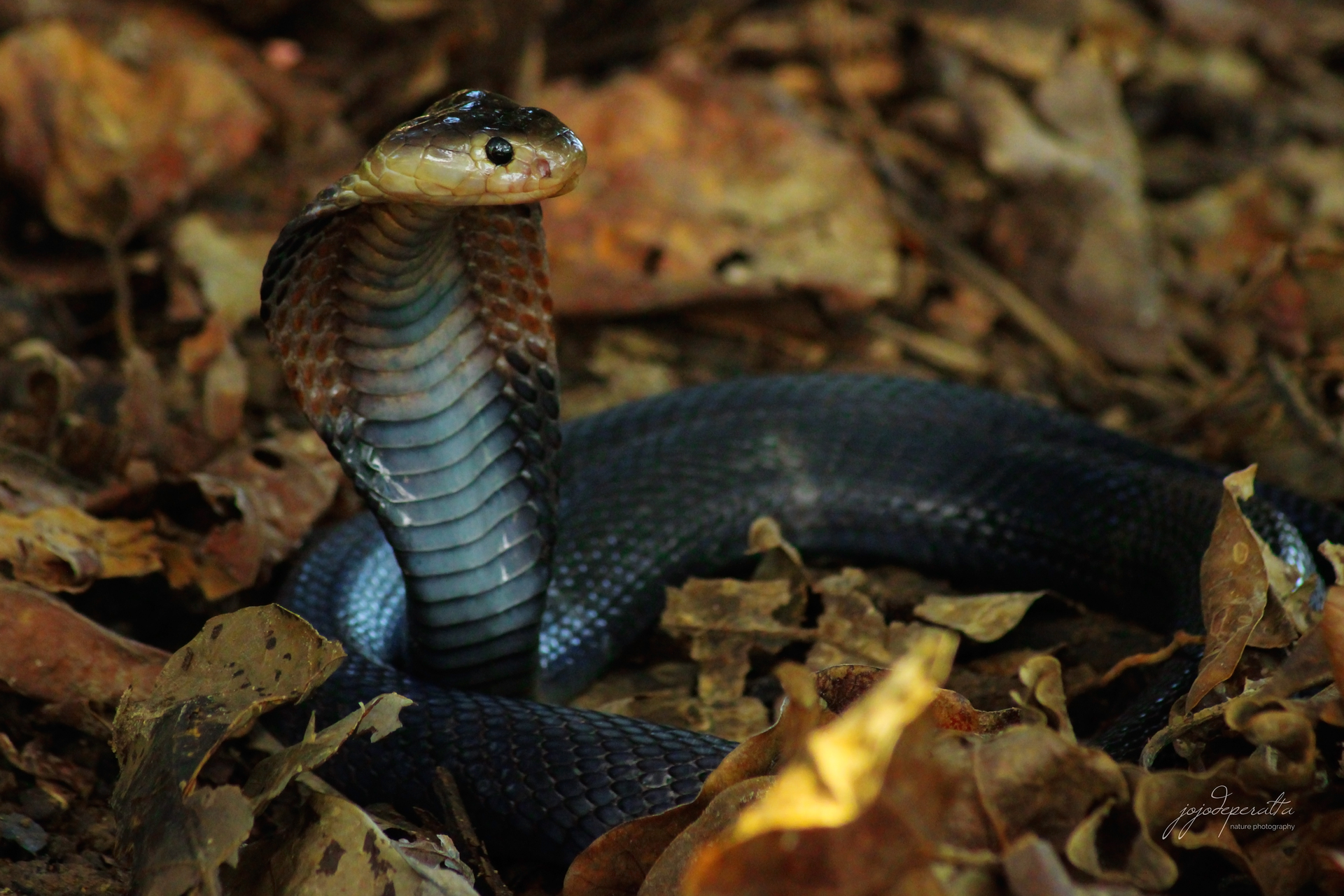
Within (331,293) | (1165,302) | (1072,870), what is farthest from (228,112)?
(1072,870)

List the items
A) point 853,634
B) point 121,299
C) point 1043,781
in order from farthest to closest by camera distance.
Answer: point 121,299 → point 853,634 → point 1043,781

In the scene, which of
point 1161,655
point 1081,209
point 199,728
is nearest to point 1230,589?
point 1161,655

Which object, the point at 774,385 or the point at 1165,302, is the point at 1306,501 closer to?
the point at 774,385

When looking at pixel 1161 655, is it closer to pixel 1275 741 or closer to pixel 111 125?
pixel 1275 741

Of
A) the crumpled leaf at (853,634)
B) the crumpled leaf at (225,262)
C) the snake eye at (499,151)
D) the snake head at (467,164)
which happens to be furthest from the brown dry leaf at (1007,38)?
the snake eye at (499,151)
